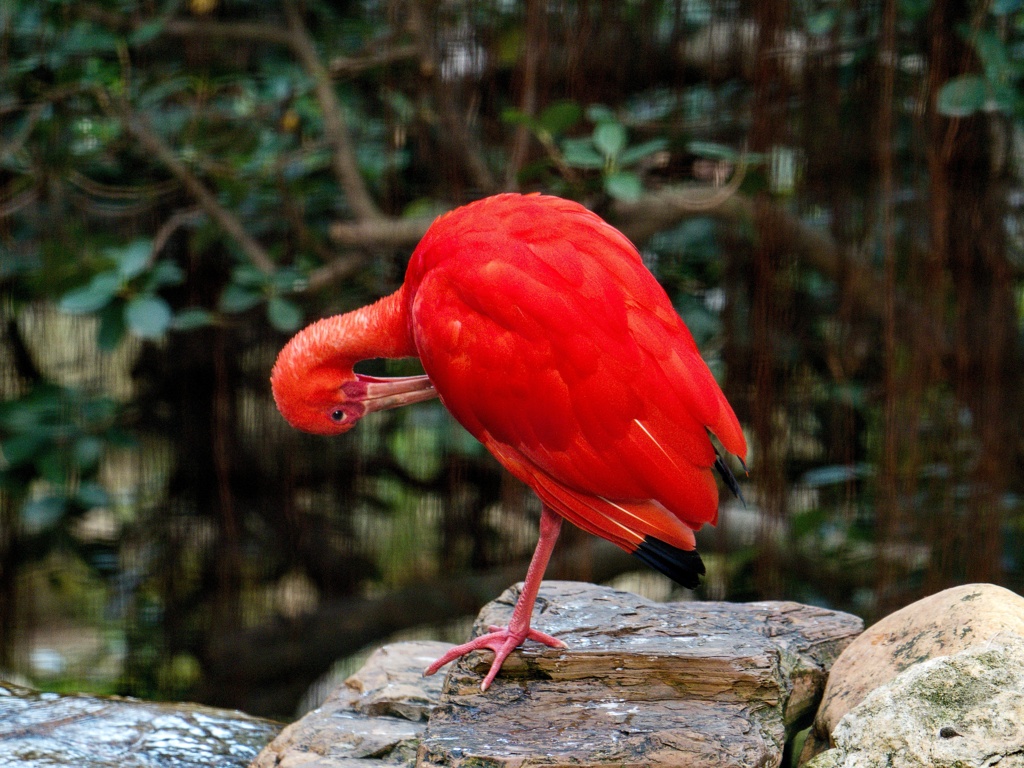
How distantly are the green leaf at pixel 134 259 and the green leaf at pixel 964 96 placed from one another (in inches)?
84.3

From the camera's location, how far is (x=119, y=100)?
339 cm

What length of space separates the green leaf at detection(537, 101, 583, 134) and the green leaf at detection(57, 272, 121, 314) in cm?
122

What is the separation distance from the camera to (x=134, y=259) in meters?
3.04

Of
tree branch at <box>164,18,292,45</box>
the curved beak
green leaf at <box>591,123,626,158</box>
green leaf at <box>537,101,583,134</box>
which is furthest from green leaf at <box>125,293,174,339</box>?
green leaf at <box>591,123,626,158</box>

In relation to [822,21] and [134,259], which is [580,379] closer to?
[134,259]

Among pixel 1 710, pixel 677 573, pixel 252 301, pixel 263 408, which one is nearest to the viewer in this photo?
pixel 677 573

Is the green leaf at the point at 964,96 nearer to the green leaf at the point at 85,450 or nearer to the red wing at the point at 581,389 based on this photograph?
the red wing at the point at 581,389

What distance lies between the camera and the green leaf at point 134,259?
303 centimetres

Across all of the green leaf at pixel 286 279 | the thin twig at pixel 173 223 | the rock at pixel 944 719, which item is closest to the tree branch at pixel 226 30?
the thin twig at pixel 173 223

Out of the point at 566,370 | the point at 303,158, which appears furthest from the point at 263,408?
the point at 566,370

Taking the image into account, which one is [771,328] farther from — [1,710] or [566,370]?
[1,710]

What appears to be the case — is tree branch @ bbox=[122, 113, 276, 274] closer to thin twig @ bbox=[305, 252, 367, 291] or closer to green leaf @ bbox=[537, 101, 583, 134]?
thin twig @ bbox=[305, 252, 367, 291]

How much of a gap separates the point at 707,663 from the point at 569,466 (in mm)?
471

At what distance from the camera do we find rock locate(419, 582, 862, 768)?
76.7 inches
